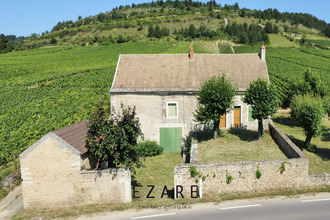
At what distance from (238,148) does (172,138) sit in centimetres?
560

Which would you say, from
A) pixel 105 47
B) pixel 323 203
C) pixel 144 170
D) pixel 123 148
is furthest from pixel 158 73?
pixel 105 47

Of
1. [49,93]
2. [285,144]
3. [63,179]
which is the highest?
[49,93]

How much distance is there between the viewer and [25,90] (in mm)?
38656

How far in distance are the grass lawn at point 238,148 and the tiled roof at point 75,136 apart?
22.7ft

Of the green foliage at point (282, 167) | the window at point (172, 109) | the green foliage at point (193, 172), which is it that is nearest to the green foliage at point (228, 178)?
the green foliage at point (193, 172)

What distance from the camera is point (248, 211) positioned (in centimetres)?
1204

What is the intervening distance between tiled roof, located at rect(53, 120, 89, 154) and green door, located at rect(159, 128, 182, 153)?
790cm

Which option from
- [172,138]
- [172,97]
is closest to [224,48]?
[172,97]

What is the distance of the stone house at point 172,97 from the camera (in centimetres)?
2172

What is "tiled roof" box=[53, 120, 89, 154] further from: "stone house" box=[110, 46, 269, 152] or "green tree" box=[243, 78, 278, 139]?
"green tree" box=[243, 78, 278, 139]

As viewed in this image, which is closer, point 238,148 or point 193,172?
point 193,172

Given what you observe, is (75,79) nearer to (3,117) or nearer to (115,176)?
(3,117)

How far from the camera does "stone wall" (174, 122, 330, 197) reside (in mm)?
13586

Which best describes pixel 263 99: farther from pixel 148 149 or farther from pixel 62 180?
pixel 62 180
